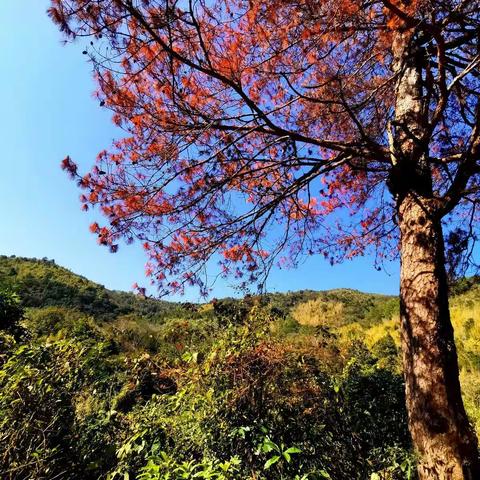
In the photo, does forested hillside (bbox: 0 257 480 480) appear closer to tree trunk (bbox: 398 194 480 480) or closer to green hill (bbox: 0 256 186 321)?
tree trunk (bbox: 398 194 480 480)

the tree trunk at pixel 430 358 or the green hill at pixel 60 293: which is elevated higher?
the green hill at pixel 60 293

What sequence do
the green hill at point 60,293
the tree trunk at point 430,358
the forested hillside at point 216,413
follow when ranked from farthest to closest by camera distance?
1. the green hill at point 60,293
2. the tree trunk at point 430,358
3. the forested hillside at point 216,413

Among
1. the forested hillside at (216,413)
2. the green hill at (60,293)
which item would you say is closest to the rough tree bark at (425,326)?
the forested hillside at (216,413)

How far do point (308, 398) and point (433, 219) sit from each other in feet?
5.81

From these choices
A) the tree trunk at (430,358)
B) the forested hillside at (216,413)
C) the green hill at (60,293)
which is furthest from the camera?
the green hill at (60,293)

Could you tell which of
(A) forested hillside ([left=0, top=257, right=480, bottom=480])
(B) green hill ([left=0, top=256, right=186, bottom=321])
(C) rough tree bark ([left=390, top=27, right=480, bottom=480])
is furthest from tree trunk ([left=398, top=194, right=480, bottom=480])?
(B) green hill ([left=0, top=256, right=186, bottom=321])

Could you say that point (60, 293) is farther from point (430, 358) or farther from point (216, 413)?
point (430, 358)

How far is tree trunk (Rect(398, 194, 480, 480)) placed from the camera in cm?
235

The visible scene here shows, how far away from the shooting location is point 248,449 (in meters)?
2.48

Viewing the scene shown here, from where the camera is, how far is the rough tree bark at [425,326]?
2367mm

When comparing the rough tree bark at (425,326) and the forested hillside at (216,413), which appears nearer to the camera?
the forested hillside at (216,413)

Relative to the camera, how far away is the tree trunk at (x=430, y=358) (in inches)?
92.7

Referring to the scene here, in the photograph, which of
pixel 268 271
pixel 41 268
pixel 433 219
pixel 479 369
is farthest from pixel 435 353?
pixel 41 268

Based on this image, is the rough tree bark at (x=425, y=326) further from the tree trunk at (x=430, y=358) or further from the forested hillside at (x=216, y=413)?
the forested hillside at (x=216, y=413)
